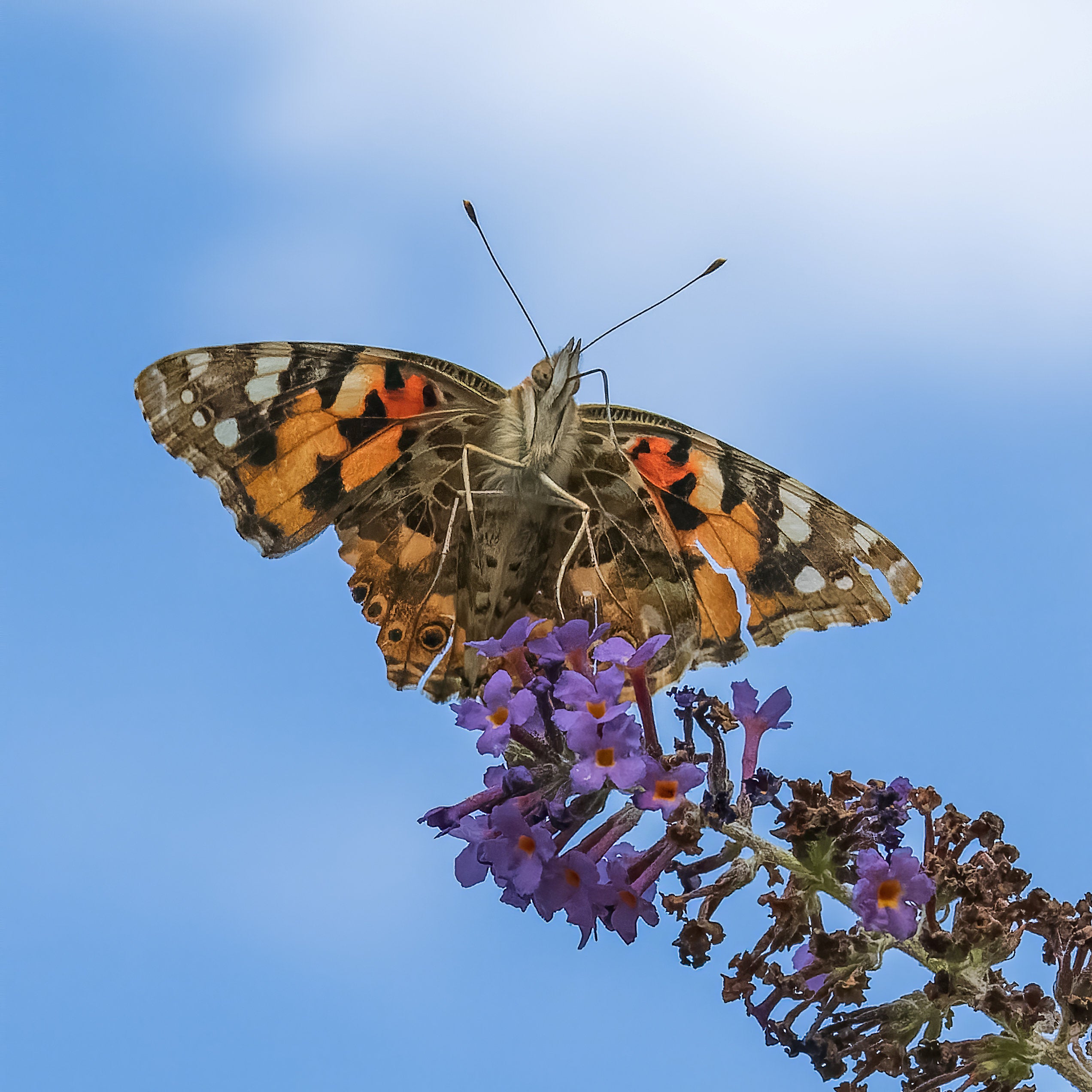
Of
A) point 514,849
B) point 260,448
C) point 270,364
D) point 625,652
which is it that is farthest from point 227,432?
point 514,849

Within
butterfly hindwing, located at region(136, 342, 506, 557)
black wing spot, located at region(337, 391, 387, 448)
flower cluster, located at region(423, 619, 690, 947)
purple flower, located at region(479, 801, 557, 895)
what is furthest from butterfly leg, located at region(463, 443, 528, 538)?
purple flower, located at region(479, 801, 557, 895)

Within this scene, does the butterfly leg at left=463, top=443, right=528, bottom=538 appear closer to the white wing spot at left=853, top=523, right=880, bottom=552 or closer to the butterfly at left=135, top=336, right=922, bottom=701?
the butterfly at left=135, top=336, right=922, bottom=701

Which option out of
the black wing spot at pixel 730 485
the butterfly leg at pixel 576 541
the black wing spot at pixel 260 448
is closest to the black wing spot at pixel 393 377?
the black wing spot at pixel 260 448

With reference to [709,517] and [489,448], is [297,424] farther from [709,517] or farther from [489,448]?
[709,517]

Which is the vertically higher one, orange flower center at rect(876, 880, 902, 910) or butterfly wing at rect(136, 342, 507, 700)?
butterfly wing at rect(136, 342, 507, 700)

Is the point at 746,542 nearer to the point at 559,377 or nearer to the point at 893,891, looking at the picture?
the point at 559,377

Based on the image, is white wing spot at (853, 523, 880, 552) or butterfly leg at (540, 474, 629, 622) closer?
white wing spot at (853, 523, 880, 552)

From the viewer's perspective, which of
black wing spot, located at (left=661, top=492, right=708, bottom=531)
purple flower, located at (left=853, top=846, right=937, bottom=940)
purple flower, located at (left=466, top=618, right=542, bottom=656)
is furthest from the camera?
black wing spot, located at (left=661, top=492, right=708, bottom=531)

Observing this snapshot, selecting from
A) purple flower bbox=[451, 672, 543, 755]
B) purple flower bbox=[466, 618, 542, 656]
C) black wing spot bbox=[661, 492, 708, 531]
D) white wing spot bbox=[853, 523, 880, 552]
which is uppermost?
black wing spot bbox=[661, 492, 708, 531]
